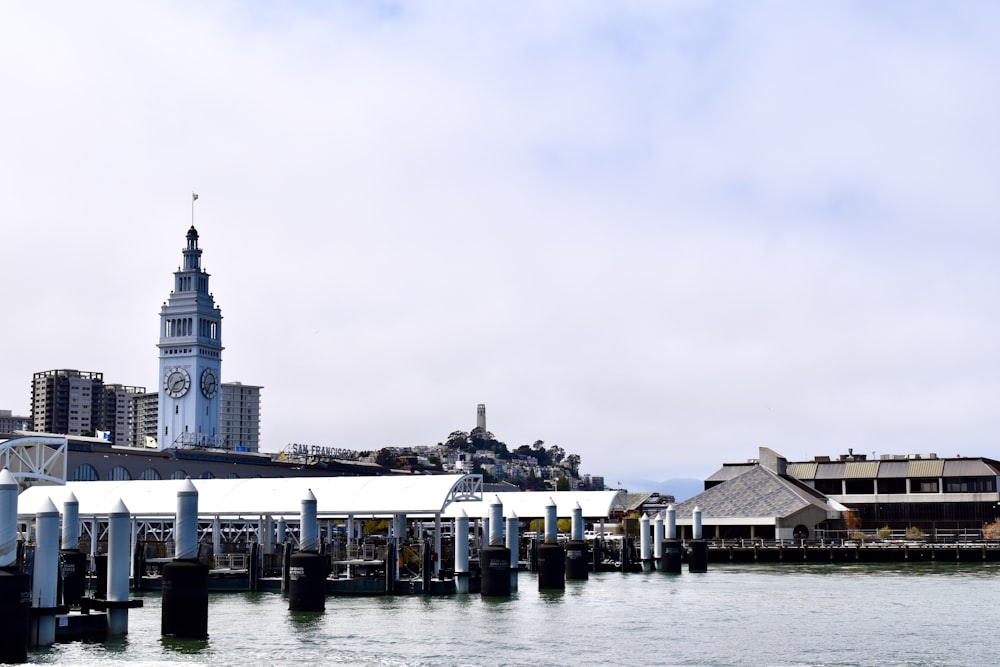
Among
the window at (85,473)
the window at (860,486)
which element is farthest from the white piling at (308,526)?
the window at (860,486)

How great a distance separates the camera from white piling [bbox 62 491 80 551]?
2154 inches

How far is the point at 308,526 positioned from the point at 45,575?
20.2 metres

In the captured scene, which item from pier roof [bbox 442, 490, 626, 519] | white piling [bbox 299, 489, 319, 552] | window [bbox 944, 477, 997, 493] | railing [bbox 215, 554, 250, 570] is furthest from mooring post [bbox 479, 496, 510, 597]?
window [bbox 944, 477, 997, 493]

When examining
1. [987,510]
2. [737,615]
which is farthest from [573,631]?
[987,510]

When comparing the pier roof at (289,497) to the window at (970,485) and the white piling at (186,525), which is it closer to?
the white piling at (186,525)

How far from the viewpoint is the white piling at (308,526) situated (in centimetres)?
5897

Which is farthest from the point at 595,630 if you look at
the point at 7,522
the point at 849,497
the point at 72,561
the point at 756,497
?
the point at 849,497

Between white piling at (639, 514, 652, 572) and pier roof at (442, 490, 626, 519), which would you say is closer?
white piling at (639, 514, 652, 572)

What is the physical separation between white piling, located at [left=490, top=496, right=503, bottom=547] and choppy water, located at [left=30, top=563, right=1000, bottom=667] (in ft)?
9.68

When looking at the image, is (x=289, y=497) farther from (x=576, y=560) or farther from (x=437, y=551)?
(x=576, y=560)

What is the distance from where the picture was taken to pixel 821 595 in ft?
237

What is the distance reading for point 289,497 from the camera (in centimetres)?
8138

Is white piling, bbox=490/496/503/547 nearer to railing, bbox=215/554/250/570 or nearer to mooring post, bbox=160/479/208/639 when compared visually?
railing, bbox=215/554/250/570

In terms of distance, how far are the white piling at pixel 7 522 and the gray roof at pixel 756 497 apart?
111 meters
